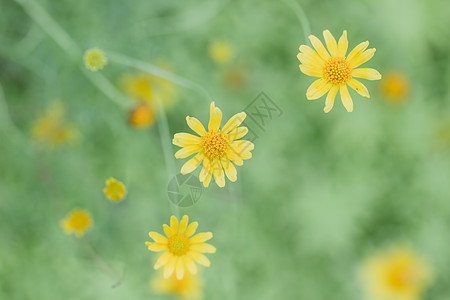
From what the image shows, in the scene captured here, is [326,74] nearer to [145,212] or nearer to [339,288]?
[145,212]

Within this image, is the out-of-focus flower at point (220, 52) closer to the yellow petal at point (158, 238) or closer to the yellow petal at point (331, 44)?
the yellow petal at point (331, 44)

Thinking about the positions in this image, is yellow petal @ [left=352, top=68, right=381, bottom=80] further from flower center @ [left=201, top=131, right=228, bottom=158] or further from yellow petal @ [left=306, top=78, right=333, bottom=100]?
flower center @ [left=201, top=131, right=228, bottom=158]

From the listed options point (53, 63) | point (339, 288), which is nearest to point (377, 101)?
point (339, 288)

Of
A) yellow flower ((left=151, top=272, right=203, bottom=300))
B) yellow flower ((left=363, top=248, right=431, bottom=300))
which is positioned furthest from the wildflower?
yellow flower ((left=363, top=248, right=431, bottom=300))

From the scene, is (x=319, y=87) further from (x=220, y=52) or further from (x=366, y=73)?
(x=220, y=52)

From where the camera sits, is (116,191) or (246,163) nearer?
(116,191)

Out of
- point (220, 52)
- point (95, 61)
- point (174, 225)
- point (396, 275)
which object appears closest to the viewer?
point (174, 225)

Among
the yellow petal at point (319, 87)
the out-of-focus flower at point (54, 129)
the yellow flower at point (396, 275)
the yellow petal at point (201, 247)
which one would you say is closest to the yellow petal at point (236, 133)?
the yellow petal at point (319, 87)

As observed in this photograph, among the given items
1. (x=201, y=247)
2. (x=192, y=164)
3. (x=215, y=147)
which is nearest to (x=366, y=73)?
(x=215, y=147)
